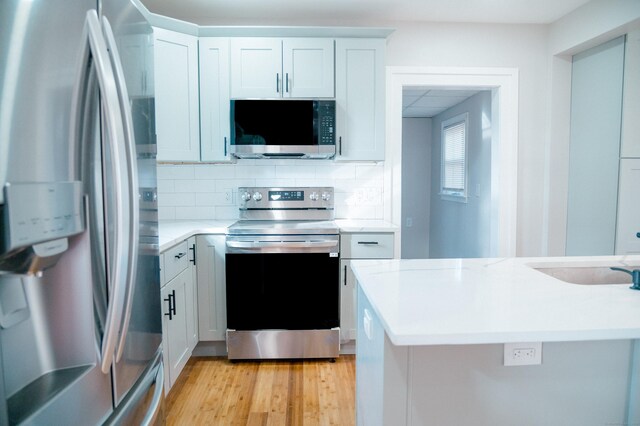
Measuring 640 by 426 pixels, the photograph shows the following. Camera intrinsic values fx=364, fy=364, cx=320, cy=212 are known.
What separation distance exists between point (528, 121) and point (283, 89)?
2.04 m

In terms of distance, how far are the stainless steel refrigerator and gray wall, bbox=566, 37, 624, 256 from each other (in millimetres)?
3004

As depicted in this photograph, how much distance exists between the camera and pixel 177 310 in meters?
2.12

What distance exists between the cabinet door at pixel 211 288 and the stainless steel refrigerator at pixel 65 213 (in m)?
1.56

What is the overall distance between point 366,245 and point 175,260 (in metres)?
1.23

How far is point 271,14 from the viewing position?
2814 mm

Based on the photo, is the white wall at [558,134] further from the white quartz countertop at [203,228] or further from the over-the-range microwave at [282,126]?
the over-the-range microwave at [282,126]

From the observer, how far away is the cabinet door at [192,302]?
2.33m

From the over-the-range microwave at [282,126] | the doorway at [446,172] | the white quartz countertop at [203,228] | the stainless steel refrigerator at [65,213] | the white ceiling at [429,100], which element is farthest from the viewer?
the white ceiling at [429,100]

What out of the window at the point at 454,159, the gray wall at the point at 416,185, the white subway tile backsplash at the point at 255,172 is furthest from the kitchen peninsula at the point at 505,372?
the gray wall at the point at 416,185

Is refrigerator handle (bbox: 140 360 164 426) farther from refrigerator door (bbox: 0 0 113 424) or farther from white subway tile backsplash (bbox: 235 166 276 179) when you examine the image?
white subway tile backsplash (bbox: 235 166 276 179)

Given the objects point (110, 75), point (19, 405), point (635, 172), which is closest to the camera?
point (19, 405)

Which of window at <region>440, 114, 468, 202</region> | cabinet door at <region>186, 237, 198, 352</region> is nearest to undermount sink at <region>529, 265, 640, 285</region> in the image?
cabinet door at <region>186, 237, 198, 352</region>

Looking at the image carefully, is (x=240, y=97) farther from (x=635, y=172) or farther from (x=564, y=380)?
(x=635, y=172)

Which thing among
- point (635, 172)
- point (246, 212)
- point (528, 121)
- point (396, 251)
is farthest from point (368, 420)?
point (528, 121)
